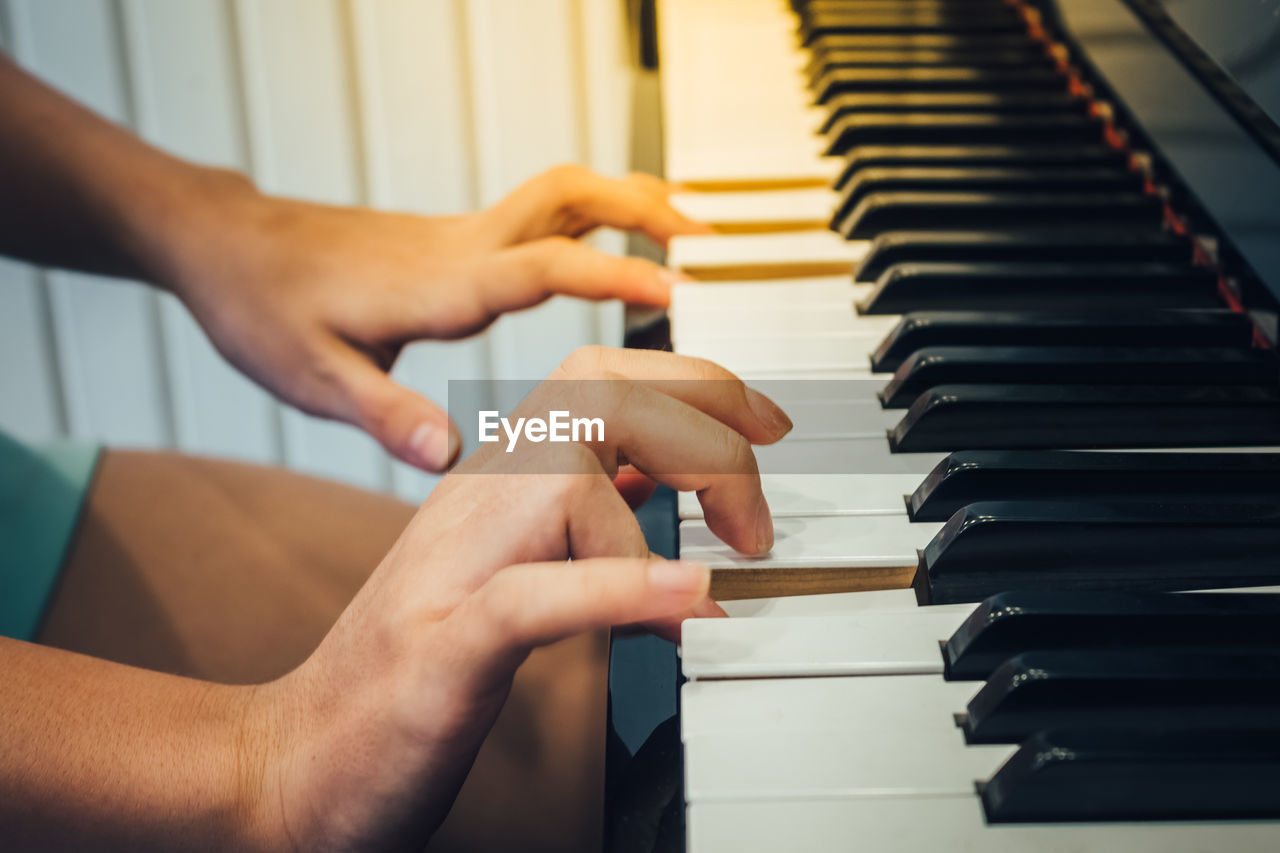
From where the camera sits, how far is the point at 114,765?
47 cm

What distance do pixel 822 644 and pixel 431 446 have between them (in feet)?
1.43

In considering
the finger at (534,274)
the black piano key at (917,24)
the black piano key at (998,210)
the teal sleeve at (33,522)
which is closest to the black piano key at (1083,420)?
the black piano key at (998,210)

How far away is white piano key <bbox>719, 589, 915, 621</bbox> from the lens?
0.46 m

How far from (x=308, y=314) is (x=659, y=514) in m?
0.43

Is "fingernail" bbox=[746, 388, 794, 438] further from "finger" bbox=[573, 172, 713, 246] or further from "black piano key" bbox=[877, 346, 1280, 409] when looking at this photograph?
"finger" bbox=[573, 172, 713, 246]

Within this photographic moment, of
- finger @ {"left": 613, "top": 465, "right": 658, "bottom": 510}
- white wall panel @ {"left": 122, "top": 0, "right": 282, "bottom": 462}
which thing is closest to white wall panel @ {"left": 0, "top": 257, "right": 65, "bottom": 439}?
white wall panel @ {"left": 122, "top": 0, "right": 282, "bottom": 462}

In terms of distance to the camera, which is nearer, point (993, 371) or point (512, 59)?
point (993, 371)

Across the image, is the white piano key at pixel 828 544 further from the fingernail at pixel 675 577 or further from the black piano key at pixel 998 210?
the black piano key at pixel 998 210

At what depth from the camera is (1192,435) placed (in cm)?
56

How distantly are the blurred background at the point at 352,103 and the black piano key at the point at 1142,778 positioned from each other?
1352 mm

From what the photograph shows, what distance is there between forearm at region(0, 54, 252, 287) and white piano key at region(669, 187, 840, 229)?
430 mm

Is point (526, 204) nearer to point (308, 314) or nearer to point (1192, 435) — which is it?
point (308, 314)

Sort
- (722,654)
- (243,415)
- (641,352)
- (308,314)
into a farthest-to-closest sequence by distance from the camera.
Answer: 1. (243,415)
2. (308,314)
3. (641,352)
4. (722,654)

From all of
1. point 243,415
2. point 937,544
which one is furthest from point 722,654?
point 243,415
